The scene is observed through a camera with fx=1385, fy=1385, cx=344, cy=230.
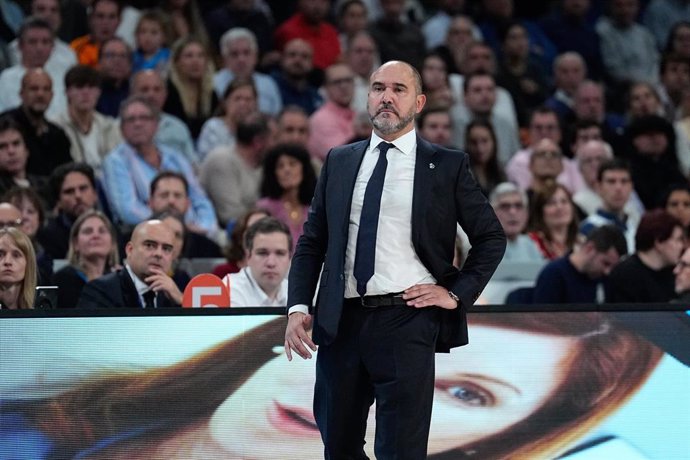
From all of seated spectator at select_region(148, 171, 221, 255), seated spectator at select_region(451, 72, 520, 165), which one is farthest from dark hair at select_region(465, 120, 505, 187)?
seated spectator at select_region(148, 171, 221, 255)

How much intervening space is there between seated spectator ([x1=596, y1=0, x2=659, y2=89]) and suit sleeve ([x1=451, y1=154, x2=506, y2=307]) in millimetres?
10326

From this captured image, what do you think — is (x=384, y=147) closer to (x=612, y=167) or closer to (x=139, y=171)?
(x=139, y=171)

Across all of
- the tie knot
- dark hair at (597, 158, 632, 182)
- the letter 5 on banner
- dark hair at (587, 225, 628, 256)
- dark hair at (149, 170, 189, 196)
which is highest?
the tie knot

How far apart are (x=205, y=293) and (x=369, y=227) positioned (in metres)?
2.17

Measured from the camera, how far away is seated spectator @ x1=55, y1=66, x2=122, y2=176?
10.7 meters

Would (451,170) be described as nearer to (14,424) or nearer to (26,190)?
(14,424)

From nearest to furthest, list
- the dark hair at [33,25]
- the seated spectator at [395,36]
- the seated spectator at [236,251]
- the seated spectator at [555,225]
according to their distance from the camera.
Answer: the seated spectator at [236,251] < the seated spectator at [555,225] < the dark hair at [33,25] < the seated spectator at [395,36]

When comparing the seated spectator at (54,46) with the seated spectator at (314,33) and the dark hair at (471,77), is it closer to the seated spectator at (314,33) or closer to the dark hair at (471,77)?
the seated spectator at (314,33)

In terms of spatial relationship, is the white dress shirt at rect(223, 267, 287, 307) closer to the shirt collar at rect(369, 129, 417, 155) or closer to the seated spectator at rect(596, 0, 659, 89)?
the shirt collar at rect(369, 129, 417, 155)

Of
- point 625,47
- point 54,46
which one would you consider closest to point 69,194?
point 54,46

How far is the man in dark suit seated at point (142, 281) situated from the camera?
7.35 meters

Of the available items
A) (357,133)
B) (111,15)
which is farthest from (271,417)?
(111,15)

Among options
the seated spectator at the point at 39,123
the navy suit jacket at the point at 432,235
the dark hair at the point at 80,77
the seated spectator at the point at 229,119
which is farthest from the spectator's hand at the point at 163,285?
the seated spectator at the point at 229,119

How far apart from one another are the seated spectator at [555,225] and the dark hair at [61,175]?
3391 mm
